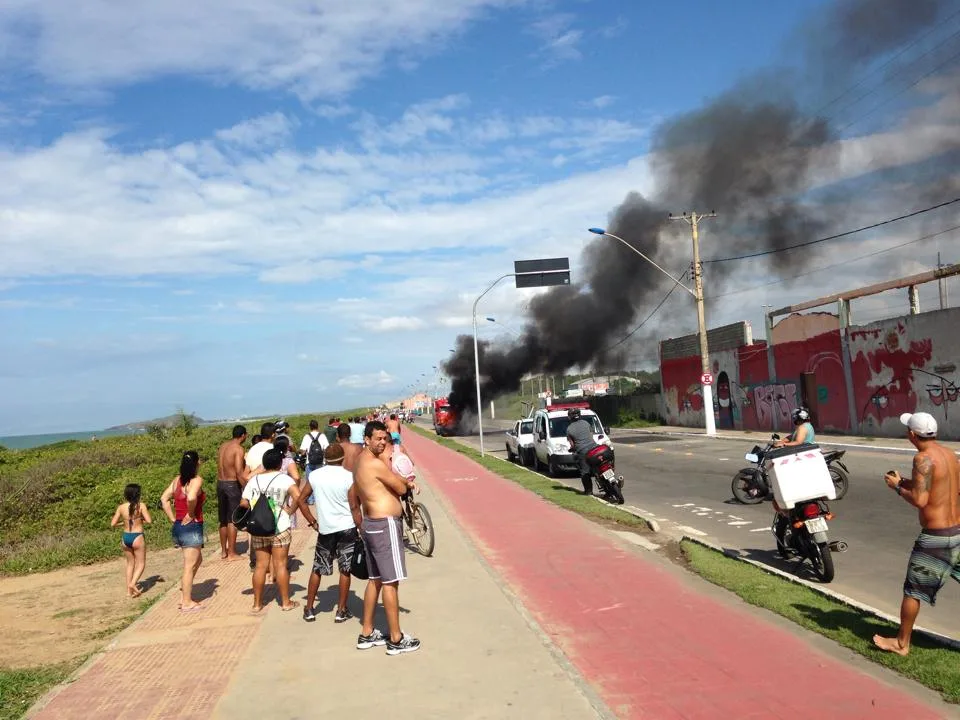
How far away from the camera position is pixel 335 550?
6656mm

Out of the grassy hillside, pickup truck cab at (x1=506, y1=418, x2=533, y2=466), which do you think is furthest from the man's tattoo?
pickup truck cab at (x1=506, y1=418, x2=533, y2=466)

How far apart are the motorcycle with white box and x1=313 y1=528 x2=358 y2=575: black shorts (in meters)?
3.81

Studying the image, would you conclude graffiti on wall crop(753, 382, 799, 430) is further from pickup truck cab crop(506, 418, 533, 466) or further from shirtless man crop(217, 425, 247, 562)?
shirtless man crop(217, 425, 247, 562)

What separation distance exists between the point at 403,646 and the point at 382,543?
28.0 inches

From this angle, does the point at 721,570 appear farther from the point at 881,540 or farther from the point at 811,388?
the point at 811,388

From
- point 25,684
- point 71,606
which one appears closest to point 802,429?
point 25,684

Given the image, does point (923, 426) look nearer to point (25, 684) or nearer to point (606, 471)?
point (25, 684)

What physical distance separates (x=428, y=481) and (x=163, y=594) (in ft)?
37.5

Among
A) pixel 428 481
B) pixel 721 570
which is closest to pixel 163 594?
pixel 721 570

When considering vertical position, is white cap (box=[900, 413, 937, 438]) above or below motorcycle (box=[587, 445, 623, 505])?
above

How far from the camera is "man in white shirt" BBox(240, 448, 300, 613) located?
7000mm

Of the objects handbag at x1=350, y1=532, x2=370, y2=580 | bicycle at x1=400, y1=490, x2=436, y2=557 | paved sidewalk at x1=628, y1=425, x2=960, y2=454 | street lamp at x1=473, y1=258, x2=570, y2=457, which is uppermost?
street lamp at x1=473, y1=258, x2=570, y2=457

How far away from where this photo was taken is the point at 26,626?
7.85 meters

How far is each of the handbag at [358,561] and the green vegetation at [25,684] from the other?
211cm
